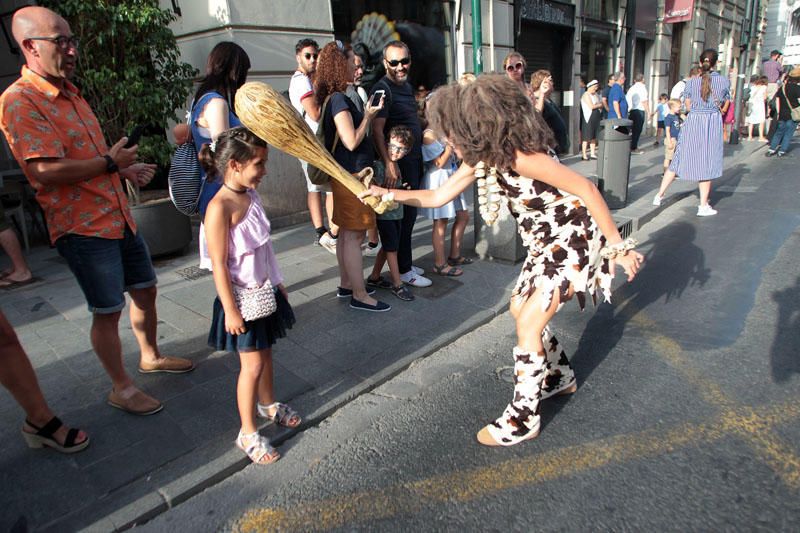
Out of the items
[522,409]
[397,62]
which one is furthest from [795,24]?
[522,409]

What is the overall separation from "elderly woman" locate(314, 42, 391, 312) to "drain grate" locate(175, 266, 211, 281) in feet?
6.03

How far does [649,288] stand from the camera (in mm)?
4629

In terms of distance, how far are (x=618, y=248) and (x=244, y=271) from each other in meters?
1.72

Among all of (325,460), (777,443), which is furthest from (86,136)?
(777,443)

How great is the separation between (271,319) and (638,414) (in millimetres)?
1973

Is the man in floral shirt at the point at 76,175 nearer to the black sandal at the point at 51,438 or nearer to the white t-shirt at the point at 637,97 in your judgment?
the black sandal at the point at 51,438

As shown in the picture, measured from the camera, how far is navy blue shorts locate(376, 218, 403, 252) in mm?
4230

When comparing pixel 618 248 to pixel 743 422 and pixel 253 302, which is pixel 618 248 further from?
pixel 253 302

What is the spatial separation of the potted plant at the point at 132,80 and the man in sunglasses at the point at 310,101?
145cm

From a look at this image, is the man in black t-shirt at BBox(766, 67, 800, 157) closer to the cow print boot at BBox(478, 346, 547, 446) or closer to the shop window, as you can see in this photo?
the cow print boot at BBox(478, 346, 547, 446)

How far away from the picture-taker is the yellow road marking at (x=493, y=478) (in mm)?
2219

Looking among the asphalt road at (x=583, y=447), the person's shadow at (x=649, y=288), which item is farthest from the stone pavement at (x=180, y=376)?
the person's shadow at (x=649, y=288)

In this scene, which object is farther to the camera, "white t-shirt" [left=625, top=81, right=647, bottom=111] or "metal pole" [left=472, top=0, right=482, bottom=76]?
"white t-shirt" [left=625, top=81, right=647, bottom=111]

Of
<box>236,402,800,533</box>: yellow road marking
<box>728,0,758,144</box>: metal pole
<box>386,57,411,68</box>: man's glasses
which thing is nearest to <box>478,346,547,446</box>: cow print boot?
<box>236,402,800,533</box>: yellow road marking
